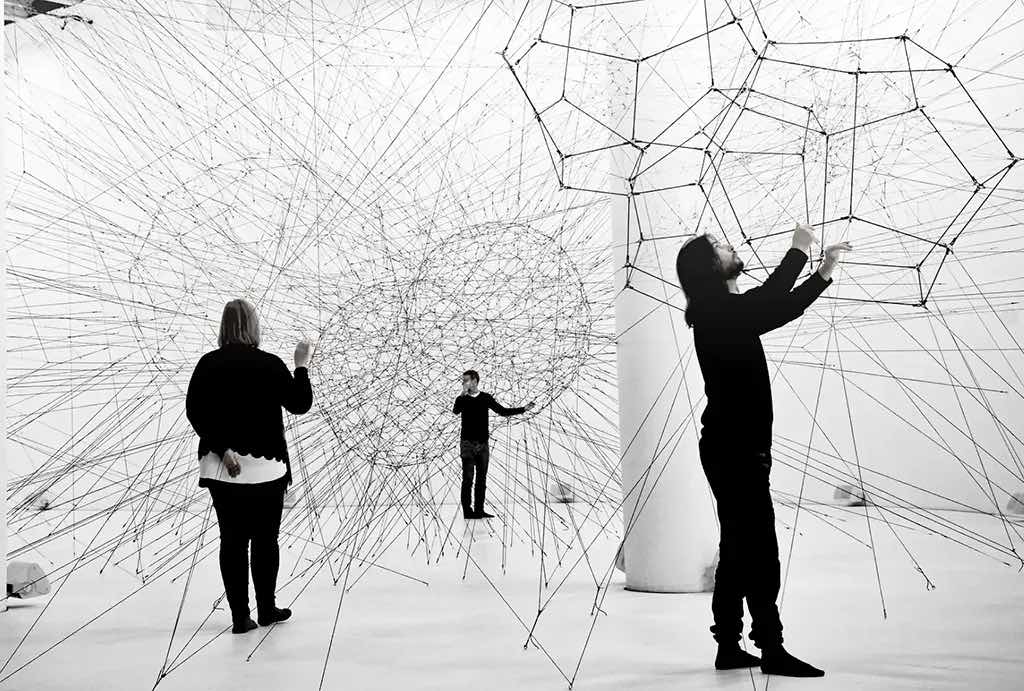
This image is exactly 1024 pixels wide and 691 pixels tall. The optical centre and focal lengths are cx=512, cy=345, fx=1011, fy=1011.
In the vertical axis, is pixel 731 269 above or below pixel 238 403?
above

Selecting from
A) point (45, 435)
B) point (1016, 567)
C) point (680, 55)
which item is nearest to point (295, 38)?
point (680, 55)

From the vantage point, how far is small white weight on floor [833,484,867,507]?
7.53 metres

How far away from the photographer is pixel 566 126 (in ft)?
20.4

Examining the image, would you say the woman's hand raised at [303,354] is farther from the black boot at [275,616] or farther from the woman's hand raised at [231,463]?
the black boot at [275,616]

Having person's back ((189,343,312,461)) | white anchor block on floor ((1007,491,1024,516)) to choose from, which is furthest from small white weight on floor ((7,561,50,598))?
white anchor block on floor ((1007,491,1024,516))

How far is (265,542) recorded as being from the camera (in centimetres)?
370

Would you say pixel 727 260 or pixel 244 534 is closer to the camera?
pixel 727 260

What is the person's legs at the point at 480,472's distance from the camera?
6488 mm

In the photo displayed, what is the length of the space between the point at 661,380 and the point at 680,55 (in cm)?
136

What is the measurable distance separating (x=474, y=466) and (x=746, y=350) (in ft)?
13.2

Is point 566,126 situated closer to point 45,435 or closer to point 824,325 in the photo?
point 824,325

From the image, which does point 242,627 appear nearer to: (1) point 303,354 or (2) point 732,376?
(1) point 303,354

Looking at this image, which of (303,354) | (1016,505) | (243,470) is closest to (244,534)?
(243,470)

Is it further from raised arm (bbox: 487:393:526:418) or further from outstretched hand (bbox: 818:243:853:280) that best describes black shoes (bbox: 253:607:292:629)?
outstretched hand (bbox: 818:243:853:280)
